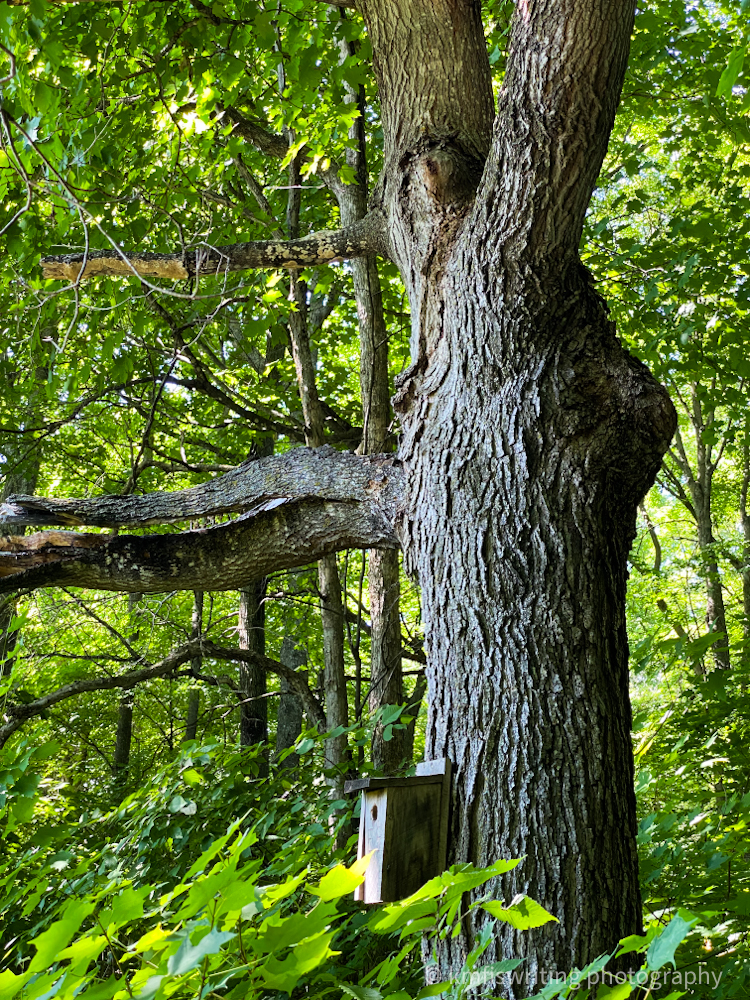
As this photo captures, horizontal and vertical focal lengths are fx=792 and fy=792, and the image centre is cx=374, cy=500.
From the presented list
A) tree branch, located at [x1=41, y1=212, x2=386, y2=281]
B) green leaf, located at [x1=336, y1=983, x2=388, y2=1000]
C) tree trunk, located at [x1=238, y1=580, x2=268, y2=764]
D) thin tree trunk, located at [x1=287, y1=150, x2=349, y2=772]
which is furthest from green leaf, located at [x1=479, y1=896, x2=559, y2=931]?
tree trunk, located at [x1=238, y1=580, x2=268, y2=764]

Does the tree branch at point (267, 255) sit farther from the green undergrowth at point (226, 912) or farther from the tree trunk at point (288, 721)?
the tree trunk at point (288, 721)

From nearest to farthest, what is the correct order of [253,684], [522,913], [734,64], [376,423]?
1. [522,913]
2. [734,64]
3. [376,423]
4. [253,684]

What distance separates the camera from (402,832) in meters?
2.09

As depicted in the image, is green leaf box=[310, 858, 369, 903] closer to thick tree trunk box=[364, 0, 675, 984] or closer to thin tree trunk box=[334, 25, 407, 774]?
thick tree trunk box=[364, 0, 675, 984]

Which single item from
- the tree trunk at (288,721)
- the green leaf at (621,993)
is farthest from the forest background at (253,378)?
the tree trunk at (288,721)

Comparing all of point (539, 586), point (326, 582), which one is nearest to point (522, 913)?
point (539, 586)

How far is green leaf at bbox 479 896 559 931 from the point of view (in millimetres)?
1147

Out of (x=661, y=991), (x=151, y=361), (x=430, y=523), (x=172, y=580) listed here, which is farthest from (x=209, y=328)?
(x=661, y=991)

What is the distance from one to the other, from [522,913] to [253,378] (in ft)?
21.3

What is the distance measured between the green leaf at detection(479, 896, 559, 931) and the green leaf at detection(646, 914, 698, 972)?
0.20m

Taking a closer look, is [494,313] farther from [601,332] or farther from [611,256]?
[611,256]

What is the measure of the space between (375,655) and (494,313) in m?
2.79

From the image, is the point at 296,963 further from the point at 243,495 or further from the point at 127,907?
the point at 243,495

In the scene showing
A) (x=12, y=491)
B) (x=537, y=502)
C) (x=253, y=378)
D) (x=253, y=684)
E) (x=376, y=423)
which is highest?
(x=253, y=378)
